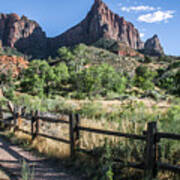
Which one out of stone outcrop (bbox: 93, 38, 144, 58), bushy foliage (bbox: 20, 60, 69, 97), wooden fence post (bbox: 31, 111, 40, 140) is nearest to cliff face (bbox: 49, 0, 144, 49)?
stone outcrop (bbox: 93, 38, 144, 58)

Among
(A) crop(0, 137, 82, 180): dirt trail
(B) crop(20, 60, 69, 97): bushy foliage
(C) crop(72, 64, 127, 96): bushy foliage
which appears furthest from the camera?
(B) crop(20, 60, 69, 97): bushy foliage

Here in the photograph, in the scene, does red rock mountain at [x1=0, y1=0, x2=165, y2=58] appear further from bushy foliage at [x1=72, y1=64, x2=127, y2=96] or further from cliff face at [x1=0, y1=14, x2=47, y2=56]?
bushy foliage at [x1=72, y1=64, x2=127, y2=96]

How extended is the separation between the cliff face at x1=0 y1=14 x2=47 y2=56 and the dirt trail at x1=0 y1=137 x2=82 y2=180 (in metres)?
170

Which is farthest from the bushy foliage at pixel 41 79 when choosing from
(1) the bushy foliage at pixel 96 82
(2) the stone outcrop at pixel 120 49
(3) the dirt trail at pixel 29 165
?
(2) the stone outcrop at pixel 120 49

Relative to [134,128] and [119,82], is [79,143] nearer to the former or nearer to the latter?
[134,128]

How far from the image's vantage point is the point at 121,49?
110 metres

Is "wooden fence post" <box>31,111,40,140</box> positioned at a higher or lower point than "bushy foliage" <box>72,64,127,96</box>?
lower

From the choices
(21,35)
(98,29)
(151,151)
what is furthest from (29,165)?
(21,35)

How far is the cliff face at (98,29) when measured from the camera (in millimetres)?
174550

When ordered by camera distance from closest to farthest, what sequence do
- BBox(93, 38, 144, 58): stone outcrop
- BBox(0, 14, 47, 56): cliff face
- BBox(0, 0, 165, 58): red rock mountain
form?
BBox(93, 38, 144, 58): stone outcrop → BBox(0, 0, 165, 58): red rock mountain → BBox(0, 14, 47, 56): cliff face

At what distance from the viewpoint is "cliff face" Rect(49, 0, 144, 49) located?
175m

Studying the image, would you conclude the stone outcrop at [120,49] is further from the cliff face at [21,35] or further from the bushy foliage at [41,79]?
the cliff face at [21,35]

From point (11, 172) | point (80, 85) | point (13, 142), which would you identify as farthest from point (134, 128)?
point (80, 85)

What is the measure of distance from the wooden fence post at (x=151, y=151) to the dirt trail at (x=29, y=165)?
5.56 ft
